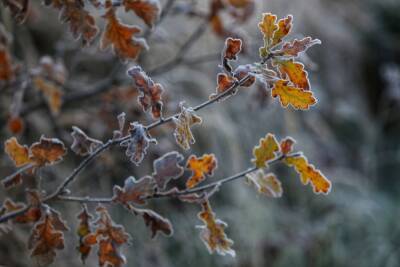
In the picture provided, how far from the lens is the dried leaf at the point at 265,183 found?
95 centimetres

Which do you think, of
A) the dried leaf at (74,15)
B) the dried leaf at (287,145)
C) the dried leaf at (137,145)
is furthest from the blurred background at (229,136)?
the dried leaf at (137,145)

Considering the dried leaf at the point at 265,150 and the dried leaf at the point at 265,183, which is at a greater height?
the dried leaf at the point at 265,150

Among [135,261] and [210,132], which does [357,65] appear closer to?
[210,132]

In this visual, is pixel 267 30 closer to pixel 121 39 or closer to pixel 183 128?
pixel 183 128

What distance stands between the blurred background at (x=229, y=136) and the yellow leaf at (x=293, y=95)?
28 centimetres

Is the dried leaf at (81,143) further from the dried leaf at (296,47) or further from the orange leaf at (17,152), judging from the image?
the dried leaf at (296,47)

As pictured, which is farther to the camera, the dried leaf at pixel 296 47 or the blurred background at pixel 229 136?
the blurred background at pixel 229 136

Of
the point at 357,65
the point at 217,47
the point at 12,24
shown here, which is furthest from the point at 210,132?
the point at 357,65

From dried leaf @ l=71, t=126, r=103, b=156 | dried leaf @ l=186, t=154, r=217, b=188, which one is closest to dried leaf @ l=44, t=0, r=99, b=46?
dried leaf @ l=71, t=126, r=103, b=156

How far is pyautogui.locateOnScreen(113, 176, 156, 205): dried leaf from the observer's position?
2.92 feet

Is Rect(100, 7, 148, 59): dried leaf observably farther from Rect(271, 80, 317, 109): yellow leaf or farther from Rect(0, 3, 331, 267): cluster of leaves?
Rect(271, 80, 317, 109): yellow leaf

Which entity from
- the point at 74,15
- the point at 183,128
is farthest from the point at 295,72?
the point at 74,15

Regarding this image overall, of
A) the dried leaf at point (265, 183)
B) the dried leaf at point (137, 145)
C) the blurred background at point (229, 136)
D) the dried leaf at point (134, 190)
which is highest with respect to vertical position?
the blurred background at point (229, 136)

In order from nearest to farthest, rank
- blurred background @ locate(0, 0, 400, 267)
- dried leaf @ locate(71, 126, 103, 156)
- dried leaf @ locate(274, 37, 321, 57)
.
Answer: dried leaf @ locate(274, 37, 321, 57) < dried leaf @ locate(71, 126, 103, 156) < blurred background @ locate(0, 0, 400, 267)
